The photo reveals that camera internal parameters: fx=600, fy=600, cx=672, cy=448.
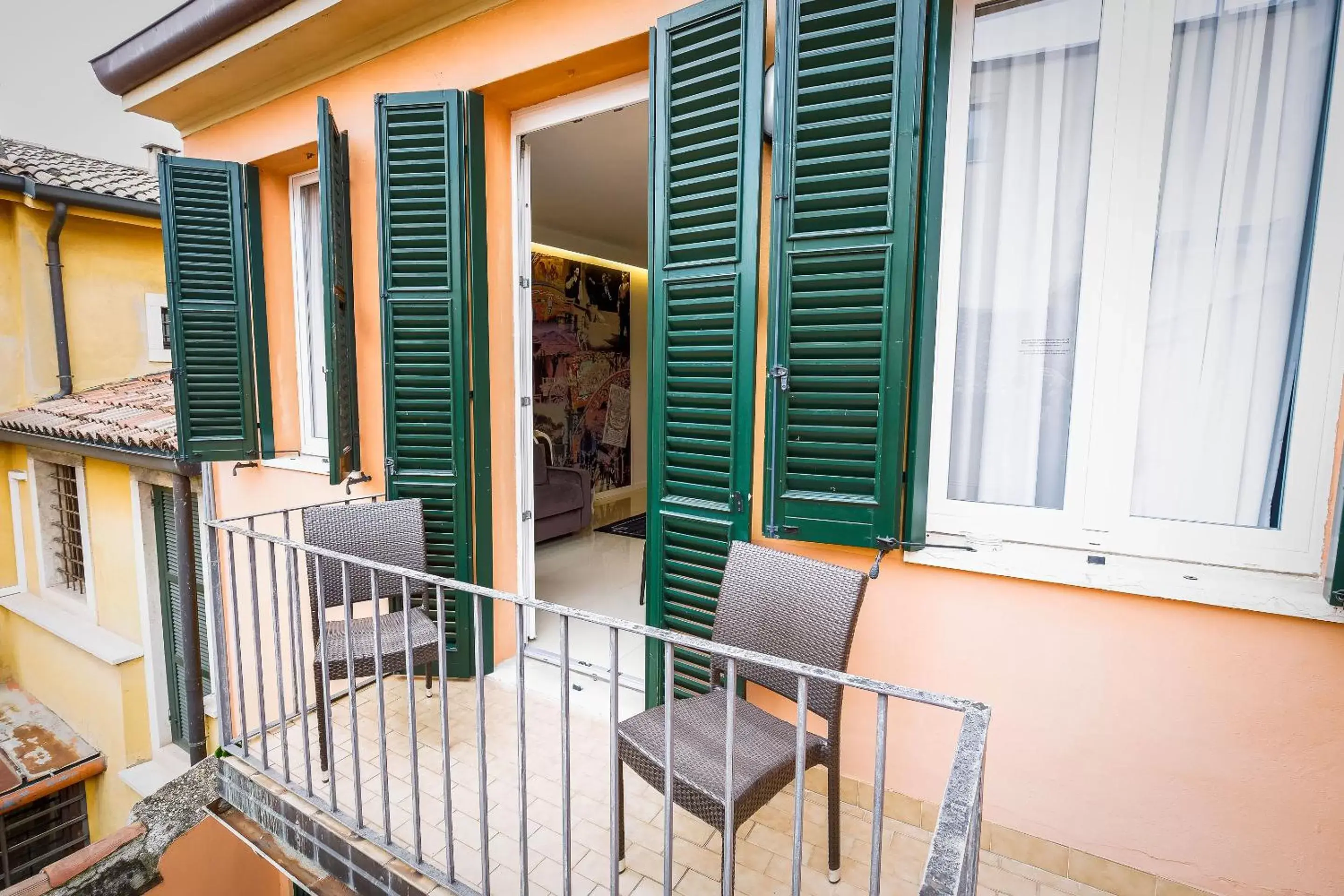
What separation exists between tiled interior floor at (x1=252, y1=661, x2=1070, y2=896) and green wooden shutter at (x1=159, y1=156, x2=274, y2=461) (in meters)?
2.22

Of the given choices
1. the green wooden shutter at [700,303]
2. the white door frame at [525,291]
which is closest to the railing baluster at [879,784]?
the green wooden shutter at [700,303]

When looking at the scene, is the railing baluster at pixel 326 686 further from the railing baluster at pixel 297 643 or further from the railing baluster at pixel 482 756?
the railing baluster at pixel 482 756

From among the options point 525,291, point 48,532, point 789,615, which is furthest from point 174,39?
point 48,532

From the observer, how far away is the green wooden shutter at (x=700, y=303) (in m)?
2.24

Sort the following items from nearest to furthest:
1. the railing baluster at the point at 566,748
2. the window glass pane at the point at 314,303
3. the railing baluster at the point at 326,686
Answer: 1. the railing baluster at the point at 566,748
2. the railing baluster at the point at 326,686
3. the window glass pane at the point at 314,303

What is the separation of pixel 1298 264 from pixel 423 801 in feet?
11.0

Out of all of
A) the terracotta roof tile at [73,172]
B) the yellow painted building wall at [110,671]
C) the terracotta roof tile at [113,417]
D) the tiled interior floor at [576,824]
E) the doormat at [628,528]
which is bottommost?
the yellow painted building wall at [110,671]

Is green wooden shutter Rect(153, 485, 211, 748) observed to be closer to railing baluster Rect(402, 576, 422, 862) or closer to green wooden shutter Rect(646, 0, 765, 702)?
railing baluster Rect(402, 576, 422, 862)

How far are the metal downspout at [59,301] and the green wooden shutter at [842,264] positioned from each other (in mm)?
8549

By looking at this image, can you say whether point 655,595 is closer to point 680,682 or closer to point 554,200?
point 680,682

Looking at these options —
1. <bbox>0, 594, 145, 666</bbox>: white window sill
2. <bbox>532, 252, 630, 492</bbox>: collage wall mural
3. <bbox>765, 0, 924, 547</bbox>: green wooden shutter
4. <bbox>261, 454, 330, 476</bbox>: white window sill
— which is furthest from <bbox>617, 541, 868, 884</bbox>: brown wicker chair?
<bbox>0, 594, 145, 666</bbox>: white window sill

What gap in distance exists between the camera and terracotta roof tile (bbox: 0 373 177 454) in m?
4.93

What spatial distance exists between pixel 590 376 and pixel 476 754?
549cm

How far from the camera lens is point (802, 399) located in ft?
7.10
